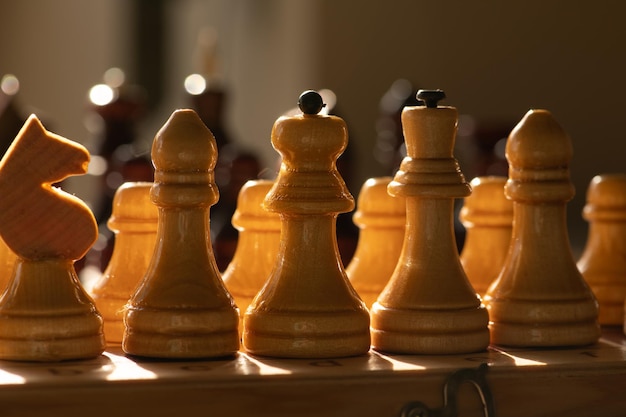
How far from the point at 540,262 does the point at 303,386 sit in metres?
0.28

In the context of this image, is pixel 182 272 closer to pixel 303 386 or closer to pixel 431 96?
pixel 303 386

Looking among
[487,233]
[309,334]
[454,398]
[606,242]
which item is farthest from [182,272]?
[606,242]

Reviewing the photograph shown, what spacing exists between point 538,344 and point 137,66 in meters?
4.62

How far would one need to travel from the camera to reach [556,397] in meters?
0.89

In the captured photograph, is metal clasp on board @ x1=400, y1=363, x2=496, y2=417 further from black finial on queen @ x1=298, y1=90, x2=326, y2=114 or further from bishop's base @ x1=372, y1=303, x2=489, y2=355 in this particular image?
black finial on queen @ x1=298, y1=90, x2=326, y2=114

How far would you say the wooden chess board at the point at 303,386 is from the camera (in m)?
0.81

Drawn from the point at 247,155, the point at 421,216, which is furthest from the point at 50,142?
the point at 247,155

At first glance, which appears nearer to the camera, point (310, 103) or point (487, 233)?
point (310, 103)

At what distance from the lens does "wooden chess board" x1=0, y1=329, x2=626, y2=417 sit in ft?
2.66

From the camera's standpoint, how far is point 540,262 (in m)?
1.02

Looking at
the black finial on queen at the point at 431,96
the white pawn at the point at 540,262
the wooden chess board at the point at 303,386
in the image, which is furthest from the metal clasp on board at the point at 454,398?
the black finial on queen at the point at 431,96

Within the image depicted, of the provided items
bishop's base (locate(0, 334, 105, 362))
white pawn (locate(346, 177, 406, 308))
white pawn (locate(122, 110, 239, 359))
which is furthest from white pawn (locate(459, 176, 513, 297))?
bishop's base (locate(0, 334, 105, 362))

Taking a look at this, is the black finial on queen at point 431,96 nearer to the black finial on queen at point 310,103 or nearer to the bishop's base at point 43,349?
the black finial on queen at point 310,103

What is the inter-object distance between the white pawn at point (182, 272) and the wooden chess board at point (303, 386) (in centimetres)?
2
